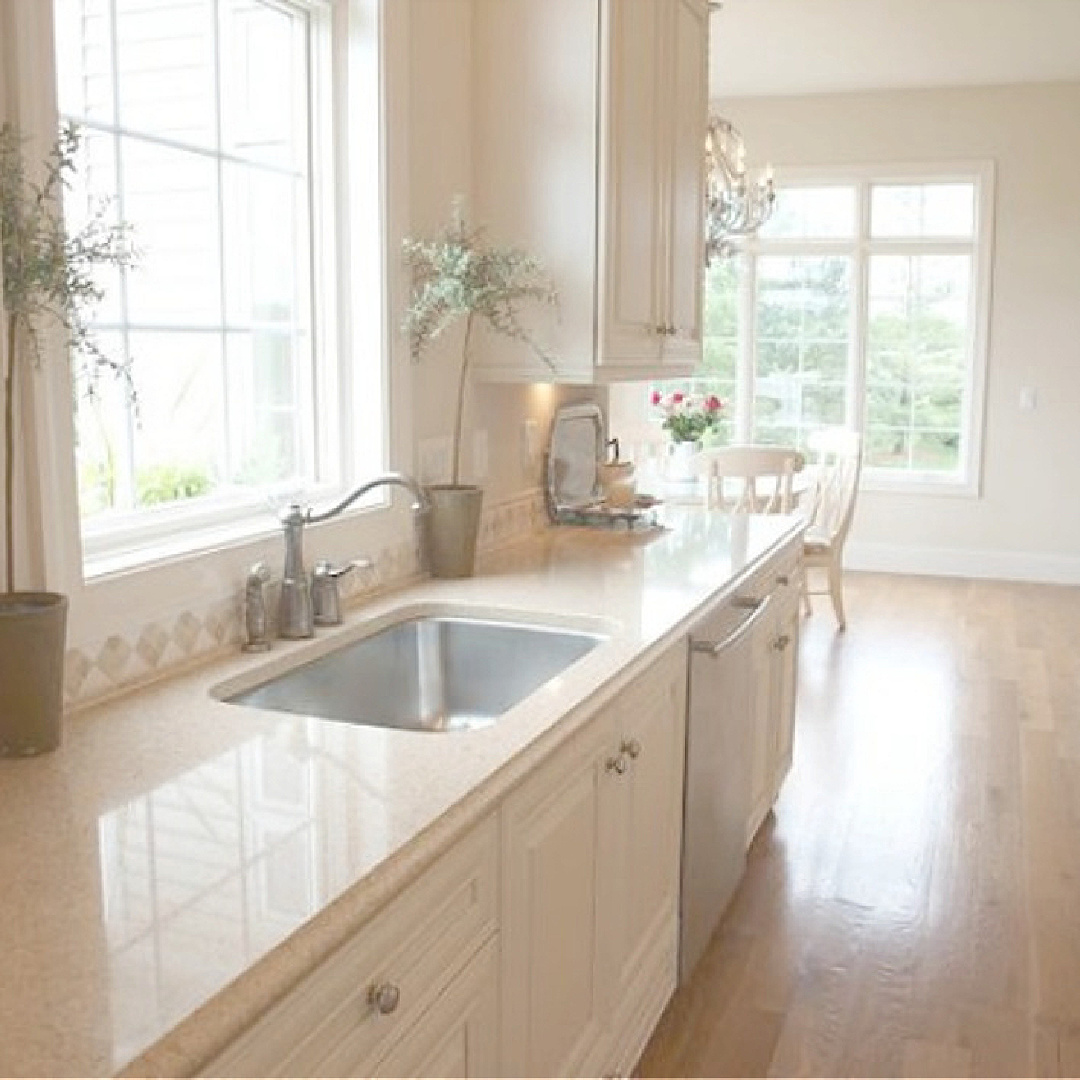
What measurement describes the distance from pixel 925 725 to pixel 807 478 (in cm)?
218

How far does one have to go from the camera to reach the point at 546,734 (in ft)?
5.45

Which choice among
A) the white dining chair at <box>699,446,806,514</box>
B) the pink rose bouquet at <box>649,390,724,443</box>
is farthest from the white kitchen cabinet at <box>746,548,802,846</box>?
the pink rose bouquet at <box>649,390,724,443</box>

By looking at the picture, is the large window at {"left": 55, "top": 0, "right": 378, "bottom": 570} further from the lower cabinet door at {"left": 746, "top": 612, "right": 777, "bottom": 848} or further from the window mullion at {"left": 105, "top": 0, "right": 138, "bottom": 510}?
the lower cabinet door at {"left": 746, "top": 612, "right": 777, "bottom": 848}

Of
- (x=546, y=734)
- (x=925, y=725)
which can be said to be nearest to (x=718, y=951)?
(x=546, y=734)

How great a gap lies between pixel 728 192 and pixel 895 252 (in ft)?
11.5

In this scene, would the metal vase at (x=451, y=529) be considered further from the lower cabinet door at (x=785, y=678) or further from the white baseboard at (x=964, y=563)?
the white baseboard at (x=964, y=563)

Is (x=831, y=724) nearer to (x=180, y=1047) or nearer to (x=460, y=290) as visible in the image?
(x=460, y=290)

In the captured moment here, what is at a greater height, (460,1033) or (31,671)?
(31,671)

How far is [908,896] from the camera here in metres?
3.14

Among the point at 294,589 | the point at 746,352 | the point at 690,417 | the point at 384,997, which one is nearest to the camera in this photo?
the point at 384,997

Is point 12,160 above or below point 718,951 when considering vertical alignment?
above

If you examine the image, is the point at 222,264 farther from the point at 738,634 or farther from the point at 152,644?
the point at 738,634

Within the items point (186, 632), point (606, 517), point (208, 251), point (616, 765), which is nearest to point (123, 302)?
point (208, 251)

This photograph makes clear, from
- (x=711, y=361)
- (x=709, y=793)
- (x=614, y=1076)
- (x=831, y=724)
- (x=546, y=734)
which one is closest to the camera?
(x=546, y=734)
